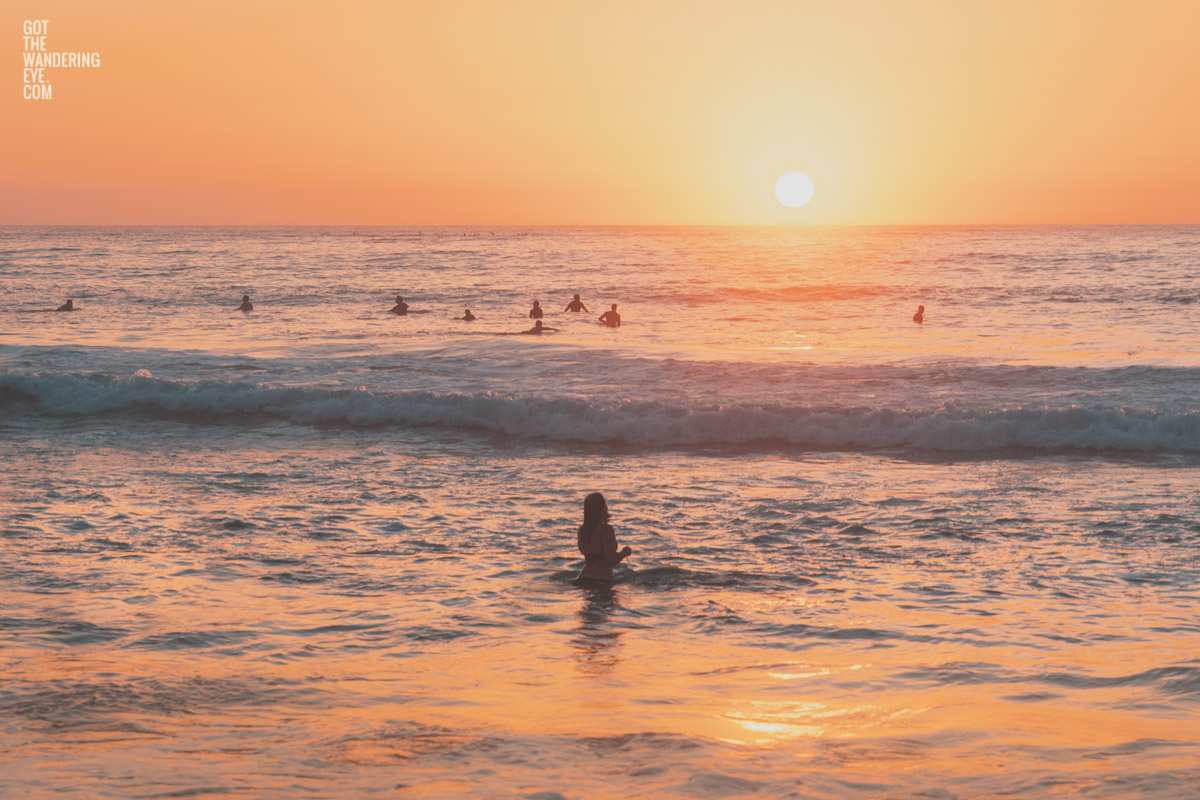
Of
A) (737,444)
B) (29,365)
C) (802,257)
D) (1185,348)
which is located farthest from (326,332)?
(802,257)

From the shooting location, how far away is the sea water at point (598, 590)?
559cm

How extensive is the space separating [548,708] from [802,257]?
8564 centimetres

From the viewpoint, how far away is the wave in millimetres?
17141

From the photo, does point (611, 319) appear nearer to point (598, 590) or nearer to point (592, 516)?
point (592, 516)

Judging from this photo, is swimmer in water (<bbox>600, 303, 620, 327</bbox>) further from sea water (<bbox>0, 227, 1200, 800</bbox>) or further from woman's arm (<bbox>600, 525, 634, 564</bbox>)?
woman's arm (<bbox>600, 525, 634, 564</bbox>)

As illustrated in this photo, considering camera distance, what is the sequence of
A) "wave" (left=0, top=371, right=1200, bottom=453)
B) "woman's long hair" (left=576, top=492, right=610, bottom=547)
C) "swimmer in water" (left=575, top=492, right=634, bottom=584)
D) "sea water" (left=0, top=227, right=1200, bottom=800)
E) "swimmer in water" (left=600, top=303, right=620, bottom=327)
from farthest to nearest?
1. "swimmer in water" (left=600, top=303, right=620, bottom=327)
2. "wave" (left=0, top=371, right=1200, bottom=453)
3. "woman's long hair" (left=576, top=492, right=610, bottom=547)
4. "swimmer in water" (left=575, top=492, right=634, bottom=584)
5. "sea water" (left=0, top=227, right=1200, bottom=800)

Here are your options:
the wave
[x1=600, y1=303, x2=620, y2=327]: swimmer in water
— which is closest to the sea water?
the wave

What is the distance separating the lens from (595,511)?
948 centimetres

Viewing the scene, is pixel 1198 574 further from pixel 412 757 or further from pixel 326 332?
pixel 326 332

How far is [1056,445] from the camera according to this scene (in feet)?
55.3

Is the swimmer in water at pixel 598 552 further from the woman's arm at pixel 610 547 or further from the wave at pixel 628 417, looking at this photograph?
the wave at pixel 628 417

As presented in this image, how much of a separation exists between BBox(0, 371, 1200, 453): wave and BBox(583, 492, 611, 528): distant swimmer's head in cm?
821

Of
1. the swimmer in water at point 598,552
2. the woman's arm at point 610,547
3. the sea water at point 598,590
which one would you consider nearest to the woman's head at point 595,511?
the swimmer in water at point 598,552

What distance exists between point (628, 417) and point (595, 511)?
9.31m
